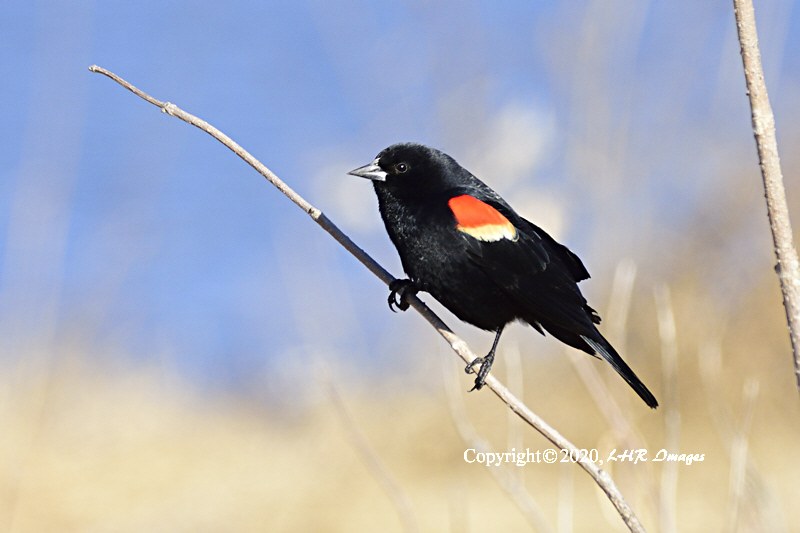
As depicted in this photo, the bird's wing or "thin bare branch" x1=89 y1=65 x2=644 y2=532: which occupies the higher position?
the bird's wing

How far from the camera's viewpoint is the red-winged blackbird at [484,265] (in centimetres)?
271

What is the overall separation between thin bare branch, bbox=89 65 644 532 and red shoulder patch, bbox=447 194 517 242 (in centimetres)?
33

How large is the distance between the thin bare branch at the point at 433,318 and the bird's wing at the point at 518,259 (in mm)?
321

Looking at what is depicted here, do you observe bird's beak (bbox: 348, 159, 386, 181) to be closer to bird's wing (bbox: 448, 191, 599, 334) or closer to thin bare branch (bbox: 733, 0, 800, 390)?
bird's wing (bbox: 448, 191, 599, 334)

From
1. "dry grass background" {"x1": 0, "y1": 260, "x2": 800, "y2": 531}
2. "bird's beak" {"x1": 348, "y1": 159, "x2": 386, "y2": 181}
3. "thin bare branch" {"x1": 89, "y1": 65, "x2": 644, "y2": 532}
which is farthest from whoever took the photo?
"dry grass background" {"x1": 0, "y1": 260, "x2": 800, "y2": 531}

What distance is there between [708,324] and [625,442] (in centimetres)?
300

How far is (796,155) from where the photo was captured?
5793 millimetres

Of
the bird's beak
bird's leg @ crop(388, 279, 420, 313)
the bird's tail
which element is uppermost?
the bird's beak

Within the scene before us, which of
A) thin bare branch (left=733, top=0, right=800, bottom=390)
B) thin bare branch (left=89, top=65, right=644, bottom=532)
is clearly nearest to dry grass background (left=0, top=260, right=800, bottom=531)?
thin bare branch (left=89, top=65, right=644, bottom=532)

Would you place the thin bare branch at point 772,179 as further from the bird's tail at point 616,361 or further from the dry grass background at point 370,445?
the dry grass background at point 370,445

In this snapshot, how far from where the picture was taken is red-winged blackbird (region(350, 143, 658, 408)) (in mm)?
2709

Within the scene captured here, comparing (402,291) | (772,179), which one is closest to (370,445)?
(402,291)

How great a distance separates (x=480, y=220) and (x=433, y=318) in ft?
1.80

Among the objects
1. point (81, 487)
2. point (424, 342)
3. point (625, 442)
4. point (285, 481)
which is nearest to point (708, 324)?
point (424, 342)
